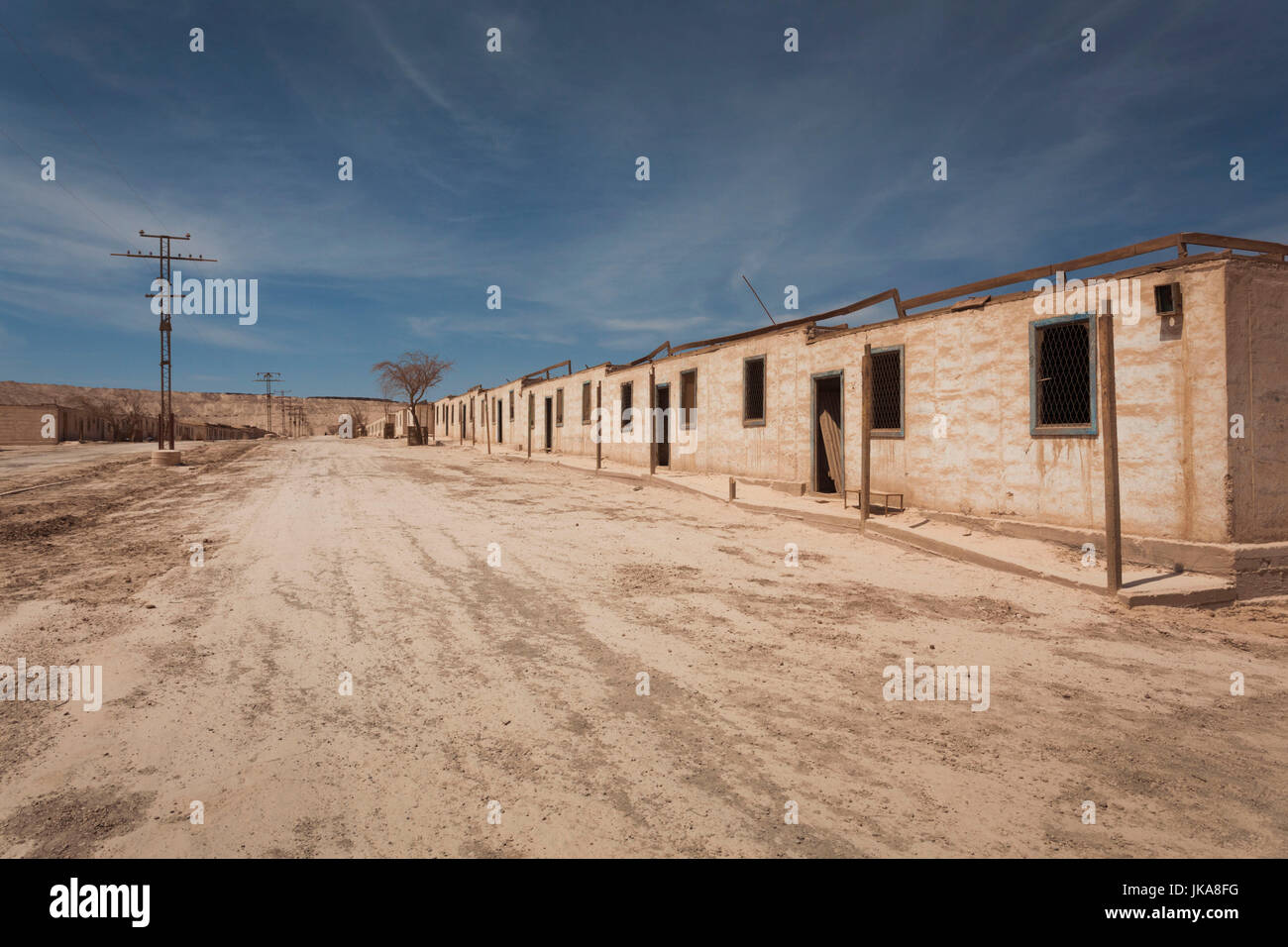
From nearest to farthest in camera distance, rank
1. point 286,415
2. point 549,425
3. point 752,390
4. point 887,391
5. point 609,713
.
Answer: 1. point 609,713
2. point 887,391
3. point 752,390
4. point 549,425
5. point 286,415

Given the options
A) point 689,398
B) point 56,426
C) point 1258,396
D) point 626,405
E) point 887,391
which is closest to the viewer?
point 1258,396

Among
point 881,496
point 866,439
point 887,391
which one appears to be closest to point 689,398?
point 887,391

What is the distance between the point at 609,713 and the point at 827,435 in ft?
35.6

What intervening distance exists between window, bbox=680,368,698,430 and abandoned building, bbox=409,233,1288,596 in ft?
11.6

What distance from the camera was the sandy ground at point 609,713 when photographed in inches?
101

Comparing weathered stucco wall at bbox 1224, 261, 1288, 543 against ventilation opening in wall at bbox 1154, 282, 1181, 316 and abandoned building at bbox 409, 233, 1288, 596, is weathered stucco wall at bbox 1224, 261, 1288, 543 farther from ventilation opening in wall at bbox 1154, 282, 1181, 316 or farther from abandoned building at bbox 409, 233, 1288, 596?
ventilation opening in wall at bbox 1154, 282, 1181, 316

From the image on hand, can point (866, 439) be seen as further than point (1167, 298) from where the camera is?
Yes

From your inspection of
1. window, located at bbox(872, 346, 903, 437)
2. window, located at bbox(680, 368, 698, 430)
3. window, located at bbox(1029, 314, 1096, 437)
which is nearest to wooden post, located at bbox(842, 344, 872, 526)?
window, located at bbox(872, 346, 903, 437)

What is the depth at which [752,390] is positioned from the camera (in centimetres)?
1561

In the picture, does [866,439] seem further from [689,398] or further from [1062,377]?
[689,398]

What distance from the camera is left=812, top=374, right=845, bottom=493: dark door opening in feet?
43.4

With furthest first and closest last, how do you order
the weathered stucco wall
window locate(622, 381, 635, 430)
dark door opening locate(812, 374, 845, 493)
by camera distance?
window locate(622, 381, 635, 430), dark door opening locate(812, 374, 845, 493), the weathered stucco wall
